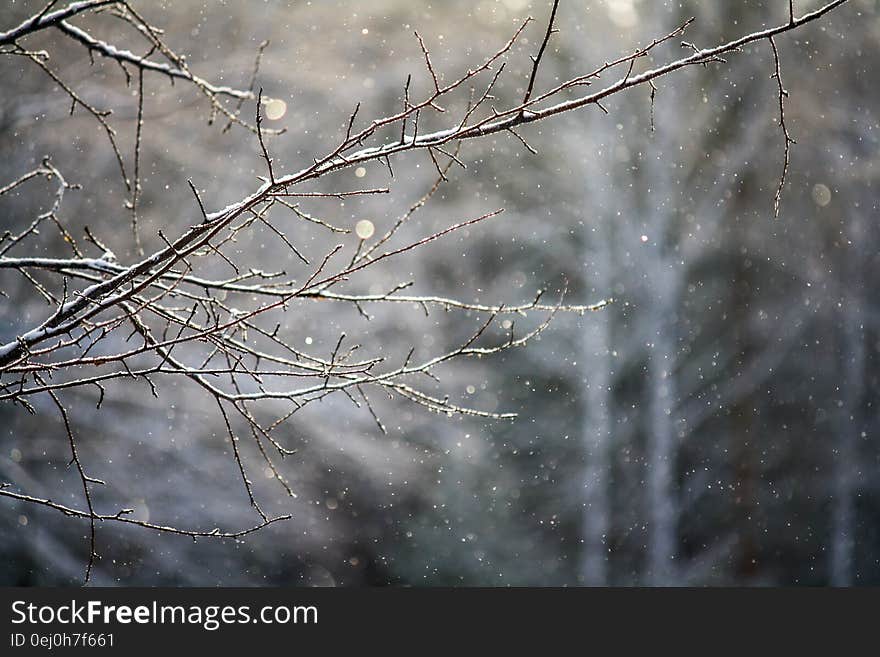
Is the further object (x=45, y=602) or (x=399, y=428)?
(x=399, y=428)

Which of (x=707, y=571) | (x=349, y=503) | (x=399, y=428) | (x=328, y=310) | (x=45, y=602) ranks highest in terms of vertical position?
(x=328, y=310)

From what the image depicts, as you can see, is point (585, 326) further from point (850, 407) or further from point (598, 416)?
point (850, 407)

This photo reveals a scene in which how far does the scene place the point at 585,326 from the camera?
29.9 feet

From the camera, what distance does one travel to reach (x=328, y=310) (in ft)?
30.5

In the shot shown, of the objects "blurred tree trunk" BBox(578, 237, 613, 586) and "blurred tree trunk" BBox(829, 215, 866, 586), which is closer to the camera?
"blurred tree trunk" BBox(578, 237, 613, 586)

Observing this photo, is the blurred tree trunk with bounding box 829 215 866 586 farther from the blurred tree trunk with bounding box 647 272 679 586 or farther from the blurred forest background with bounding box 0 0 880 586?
the blurred tree trunk with bounding box 647 272 679 586

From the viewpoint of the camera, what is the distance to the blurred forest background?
854 cm

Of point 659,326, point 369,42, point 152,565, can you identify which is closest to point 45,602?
point 152,565

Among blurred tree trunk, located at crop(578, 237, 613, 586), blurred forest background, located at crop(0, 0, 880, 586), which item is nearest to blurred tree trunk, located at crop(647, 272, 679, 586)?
blurred forest background, located at crop(0, 0, 880, 586)

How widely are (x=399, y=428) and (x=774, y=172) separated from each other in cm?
551

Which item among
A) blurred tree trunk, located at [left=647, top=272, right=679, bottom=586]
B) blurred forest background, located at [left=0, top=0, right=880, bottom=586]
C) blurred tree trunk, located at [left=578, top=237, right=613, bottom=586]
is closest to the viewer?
blurred tree trunk, located at [left=647, top=272, right=679, bottom=586]

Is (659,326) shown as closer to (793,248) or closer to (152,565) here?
(793,248)

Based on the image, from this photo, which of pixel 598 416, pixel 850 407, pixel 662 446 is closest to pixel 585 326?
pixel 598 416

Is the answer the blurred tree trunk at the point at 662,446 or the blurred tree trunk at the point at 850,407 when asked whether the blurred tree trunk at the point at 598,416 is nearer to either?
the blurred tree trunk at the point at 662,446
